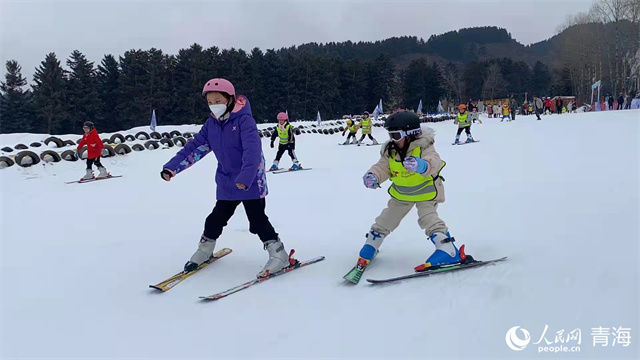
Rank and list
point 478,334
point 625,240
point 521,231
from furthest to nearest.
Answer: point 521,231, point 625,240, point 478,334

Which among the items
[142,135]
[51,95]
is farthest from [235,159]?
[51,95]

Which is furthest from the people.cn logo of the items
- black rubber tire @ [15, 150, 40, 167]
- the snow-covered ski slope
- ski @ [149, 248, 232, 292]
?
black rubber tire @ [15, 150, 40, 167]

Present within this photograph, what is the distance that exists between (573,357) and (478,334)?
485 mm

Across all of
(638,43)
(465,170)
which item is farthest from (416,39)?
(465,170)

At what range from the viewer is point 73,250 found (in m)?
4.72

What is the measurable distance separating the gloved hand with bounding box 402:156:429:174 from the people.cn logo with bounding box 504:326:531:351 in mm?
1257

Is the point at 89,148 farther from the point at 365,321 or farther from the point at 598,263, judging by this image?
the point at 598,263

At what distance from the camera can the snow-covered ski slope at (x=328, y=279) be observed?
2.60m

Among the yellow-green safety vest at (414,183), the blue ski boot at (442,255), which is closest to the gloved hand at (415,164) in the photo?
the yellow-green safety vest at (414,183)

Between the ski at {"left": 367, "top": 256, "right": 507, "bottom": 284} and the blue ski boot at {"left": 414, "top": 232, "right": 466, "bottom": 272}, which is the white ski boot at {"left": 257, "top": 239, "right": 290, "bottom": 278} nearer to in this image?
the ski at {"left": 367, "top": 256, "right": 507, "bottom": 284}

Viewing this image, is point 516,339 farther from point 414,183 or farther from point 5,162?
point 5,162

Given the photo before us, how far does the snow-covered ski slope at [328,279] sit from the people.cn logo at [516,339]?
39 mm

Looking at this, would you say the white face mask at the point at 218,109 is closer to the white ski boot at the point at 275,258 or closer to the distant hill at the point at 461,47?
the white ski boot at the point at 275,258

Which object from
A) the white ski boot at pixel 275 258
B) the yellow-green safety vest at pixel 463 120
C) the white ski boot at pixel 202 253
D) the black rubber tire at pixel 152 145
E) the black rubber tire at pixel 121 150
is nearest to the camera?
the white ski boot at pixel 275 258
